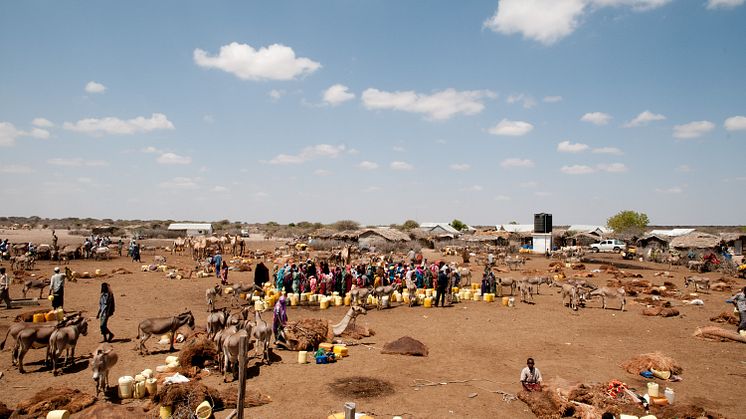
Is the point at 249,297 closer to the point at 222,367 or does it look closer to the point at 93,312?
the point at 93,312

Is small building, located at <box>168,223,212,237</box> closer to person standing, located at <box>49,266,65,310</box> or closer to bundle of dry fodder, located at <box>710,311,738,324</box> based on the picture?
person standing, located at <box>49,266,65,310</box>

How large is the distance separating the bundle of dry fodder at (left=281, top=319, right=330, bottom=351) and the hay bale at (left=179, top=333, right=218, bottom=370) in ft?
8.60

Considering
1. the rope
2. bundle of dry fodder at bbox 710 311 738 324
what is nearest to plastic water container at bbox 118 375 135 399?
the rope

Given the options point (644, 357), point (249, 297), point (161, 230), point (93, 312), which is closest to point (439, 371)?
point (644, 357)

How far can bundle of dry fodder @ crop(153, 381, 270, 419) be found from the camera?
862 cm

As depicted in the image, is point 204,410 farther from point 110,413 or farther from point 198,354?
point 198,354

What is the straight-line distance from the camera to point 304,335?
14.3 m

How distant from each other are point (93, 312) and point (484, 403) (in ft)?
57.2

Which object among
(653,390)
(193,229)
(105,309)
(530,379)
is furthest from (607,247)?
(193,229)

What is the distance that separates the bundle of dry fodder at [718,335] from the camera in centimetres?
1614

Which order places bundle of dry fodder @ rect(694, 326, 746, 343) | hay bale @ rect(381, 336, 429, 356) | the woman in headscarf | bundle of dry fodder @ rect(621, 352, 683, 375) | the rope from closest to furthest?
the rope, bundle of dry fodder @ rect(621, 352, 683, 375), hay bale @ rect(381, 336, 429, 356), the woman in headscarf, bundle of dry fodder @ rect(694, 326, 746, 343)

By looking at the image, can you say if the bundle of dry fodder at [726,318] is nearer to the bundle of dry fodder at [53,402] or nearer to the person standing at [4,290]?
the bundle of dry fodder at [53,402]

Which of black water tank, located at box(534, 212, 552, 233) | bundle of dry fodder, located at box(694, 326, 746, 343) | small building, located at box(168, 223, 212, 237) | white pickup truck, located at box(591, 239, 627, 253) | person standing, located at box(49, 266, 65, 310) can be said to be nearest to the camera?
bundle of dry fodder, located at box(694, 326, 746, 343)

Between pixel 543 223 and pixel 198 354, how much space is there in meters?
55.4
